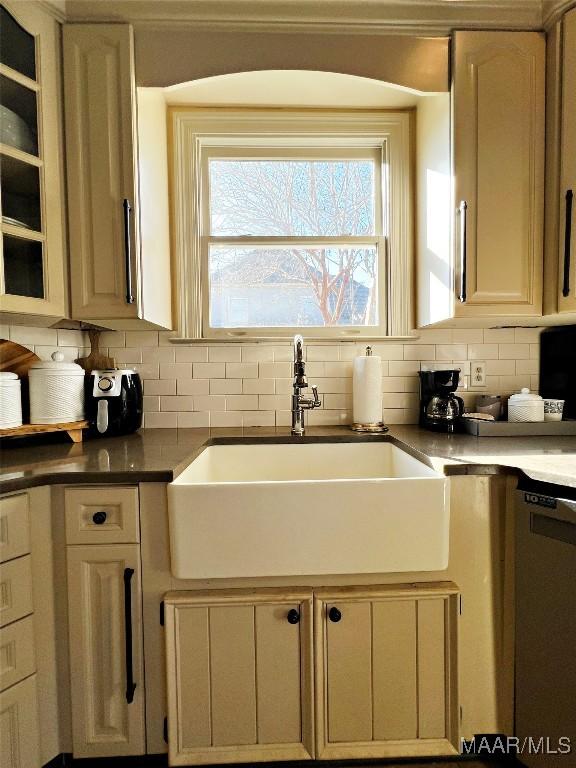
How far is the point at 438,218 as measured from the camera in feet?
5.32

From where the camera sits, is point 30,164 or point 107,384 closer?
point 30,164

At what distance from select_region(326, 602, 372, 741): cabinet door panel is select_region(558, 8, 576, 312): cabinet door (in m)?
1.22

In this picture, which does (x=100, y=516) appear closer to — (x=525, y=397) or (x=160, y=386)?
(x=160, y=386)

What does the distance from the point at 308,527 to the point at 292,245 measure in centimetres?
128

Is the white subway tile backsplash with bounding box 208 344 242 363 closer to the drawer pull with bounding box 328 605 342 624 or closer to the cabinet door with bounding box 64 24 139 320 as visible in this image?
the cabinet door with bounding box 64 24 139 320

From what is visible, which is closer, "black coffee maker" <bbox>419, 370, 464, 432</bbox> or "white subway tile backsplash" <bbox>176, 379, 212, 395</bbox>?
"black coffee maker" <bbox>419, 370, 464, 432</bbox>

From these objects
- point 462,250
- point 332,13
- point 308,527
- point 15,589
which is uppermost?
point 332,13

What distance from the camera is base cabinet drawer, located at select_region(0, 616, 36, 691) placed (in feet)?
3.47

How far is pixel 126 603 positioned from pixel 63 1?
1887mm

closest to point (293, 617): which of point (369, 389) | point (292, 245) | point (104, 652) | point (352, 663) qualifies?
point (352, 663)

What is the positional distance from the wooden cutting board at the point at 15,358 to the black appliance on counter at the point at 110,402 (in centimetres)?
21

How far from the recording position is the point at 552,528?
1067mm

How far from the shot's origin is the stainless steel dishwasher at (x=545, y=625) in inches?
40.8

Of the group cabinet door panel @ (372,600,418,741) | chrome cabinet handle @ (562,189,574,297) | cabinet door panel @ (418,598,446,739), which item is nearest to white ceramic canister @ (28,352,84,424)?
cabinet door panel @ (372,600,418,741)
